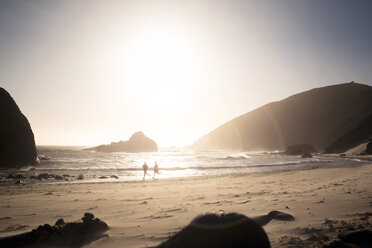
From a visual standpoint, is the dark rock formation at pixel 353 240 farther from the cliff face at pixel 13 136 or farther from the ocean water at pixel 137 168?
the cliff face at pixel 13 136

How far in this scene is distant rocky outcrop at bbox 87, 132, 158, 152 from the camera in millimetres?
148375

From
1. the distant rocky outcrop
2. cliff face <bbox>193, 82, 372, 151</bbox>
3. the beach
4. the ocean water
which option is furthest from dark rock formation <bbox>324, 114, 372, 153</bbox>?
the distant rocky outcrop

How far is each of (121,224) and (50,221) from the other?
2568 mm

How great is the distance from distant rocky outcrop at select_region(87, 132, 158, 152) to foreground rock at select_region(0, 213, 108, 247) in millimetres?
144466

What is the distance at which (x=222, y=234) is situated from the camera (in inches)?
158

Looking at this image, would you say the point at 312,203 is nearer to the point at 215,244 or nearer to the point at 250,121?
the point at 215,244

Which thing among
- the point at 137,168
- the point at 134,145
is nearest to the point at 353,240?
the point at 137,168

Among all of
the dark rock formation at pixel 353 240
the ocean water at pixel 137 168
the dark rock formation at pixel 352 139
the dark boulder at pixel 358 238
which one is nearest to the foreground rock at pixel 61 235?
the dark rock formation at pixel 353 240

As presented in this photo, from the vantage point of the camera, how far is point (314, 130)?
5605 inches

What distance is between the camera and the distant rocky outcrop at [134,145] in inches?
5842

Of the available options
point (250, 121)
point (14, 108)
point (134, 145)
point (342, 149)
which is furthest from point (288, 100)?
point (14, 108)

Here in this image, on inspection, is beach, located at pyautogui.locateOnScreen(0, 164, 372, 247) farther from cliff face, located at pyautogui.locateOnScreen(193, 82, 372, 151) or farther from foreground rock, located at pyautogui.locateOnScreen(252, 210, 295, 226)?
cliff face, located at pyautogui.locateOnScreen(193, 82, 372, 151)

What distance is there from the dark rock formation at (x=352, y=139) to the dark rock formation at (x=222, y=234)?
3829 inches

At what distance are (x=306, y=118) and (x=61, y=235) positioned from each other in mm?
167802
